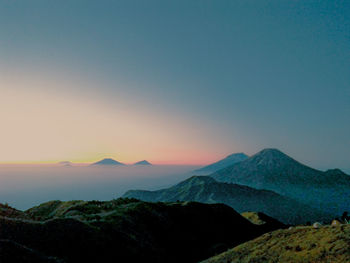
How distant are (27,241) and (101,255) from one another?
8.32m

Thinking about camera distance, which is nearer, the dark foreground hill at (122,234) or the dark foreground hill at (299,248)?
the dark foreground hill at (299,248)

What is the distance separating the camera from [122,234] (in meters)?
34.0

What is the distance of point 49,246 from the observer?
24984mm

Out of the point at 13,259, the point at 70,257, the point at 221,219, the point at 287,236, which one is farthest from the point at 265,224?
the point at 13,259

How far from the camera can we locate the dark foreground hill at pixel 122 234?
24922 millimetres

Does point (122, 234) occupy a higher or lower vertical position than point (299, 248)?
lower

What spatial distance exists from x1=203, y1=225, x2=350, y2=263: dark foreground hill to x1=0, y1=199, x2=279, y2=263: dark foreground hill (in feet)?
42.4

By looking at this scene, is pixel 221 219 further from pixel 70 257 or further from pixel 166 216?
pixel 70 257

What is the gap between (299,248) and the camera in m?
20.8

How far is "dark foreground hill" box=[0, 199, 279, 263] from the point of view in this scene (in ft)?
81.8

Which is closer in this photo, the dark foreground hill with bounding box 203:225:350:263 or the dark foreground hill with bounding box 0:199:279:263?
the dark foreground hill with bounding box 203:225:350:263

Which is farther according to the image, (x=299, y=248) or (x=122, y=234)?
(x=122, y=234)

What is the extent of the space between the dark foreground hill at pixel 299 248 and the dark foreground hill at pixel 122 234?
12.9 metres

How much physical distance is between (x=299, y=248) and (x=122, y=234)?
23.7 m
